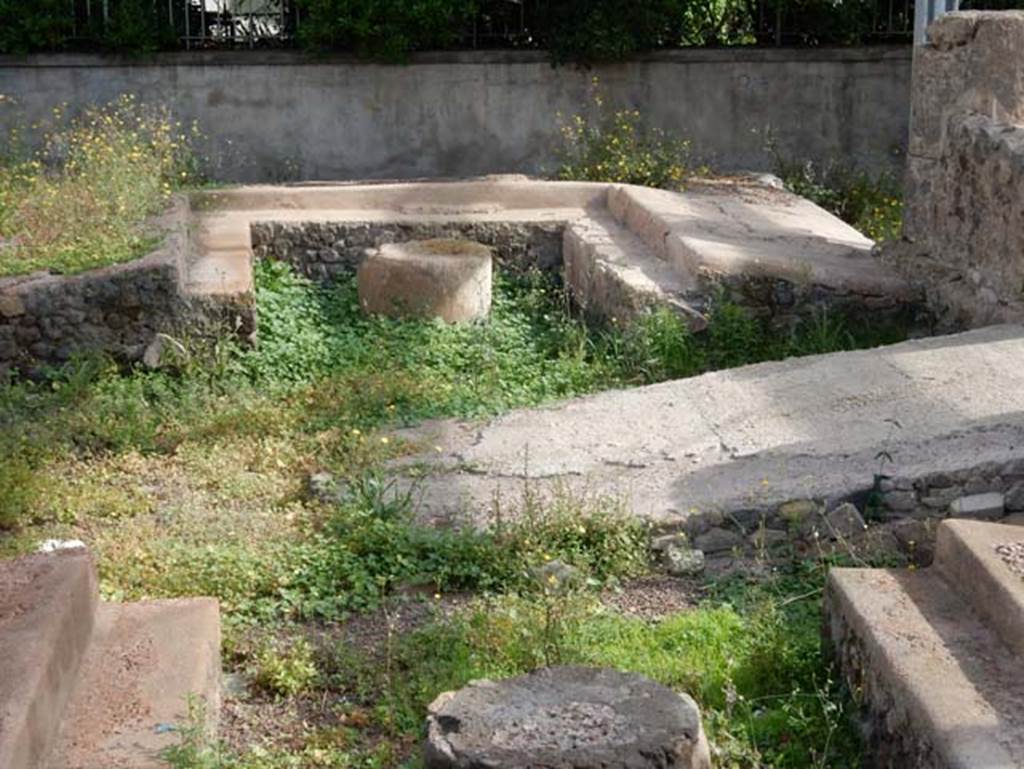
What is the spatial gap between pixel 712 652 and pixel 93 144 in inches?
297

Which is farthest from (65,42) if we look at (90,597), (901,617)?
(901,617)

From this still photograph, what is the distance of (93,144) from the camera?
1117 centimetres

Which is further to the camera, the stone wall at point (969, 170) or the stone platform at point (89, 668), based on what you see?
the stone wall at point (969, 170)

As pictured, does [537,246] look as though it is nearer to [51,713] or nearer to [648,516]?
[648,516]

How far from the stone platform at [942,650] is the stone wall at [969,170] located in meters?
3.47

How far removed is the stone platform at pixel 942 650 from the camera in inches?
154

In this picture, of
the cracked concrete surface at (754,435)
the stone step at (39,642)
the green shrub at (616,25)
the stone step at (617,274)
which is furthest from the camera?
the green shrub at (616,25)

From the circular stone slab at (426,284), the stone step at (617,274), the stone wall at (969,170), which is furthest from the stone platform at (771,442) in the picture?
the circular stone slab at (426,284)

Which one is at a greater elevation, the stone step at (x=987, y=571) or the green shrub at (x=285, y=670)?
the stone step at (x=987, y=571)

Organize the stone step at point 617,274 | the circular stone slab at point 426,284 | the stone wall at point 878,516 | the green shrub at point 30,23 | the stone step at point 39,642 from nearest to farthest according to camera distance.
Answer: the stone step at point 39,642
the stone wall at point 878,516
the stone step at point 617,274
the circular stone slab at point 426,284
the green shrub at point 30,23

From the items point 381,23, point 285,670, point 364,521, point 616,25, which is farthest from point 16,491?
point 616,25

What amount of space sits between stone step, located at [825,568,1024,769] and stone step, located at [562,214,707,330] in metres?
4.15

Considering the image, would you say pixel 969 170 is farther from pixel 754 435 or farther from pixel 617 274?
pixel 754 435

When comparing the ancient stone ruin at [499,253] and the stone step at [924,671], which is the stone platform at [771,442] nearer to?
the stone step at [924,671]
